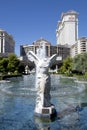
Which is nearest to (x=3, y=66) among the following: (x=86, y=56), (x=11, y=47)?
(x=86, y=56)

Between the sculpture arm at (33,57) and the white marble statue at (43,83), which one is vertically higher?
the sculpture arm at (33,57)

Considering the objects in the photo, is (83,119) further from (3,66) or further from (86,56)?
(3,66)

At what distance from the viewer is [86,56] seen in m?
62.8

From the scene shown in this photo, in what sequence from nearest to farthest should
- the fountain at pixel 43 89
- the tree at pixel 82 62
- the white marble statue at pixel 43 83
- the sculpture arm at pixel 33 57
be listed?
the fountain at pixel 43 89 < the white marble statue at pixel 43 83 < the sculpture arm at pixel 33 57 < the tree at pixel 82 62

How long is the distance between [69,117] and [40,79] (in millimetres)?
2289

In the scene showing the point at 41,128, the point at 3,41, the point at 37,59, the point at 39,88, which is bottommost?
the point at 41,128


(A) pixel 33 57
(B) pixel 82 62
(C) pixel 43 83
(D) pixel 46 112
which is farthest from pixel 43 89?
(B) pixel 82 62

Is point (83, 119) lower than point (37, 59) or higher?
lower

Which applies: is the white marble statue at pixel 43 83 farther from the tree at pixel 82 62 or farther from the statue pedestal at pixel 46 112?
the tree at pixel 82 62

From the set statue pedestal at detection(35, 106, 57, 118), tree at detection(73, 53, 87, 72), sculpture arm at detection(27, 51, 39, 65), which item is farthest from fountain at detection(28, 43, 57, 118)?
tree at detection(73, 53, 87, 72)

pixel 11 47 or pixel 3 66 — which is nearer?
pixel 3 66

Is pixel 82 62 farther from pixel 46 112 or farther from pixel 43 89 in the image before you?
pixel 46 112

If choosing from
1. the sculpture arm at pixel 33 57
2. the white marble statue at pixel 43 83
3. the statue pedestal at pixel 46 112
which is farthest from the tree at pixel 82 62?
the statue pedestal at pixel 46 112

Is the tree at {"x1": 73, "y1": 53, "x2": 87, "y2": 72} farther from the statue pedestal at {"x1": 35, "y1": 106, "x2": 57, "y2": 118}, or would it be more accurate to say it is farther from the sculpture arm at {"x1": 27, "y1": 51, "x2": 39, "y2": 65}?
the statue pedestal at {"x1": 35, "y1": 106, "x2": 57, "y2": 118}
